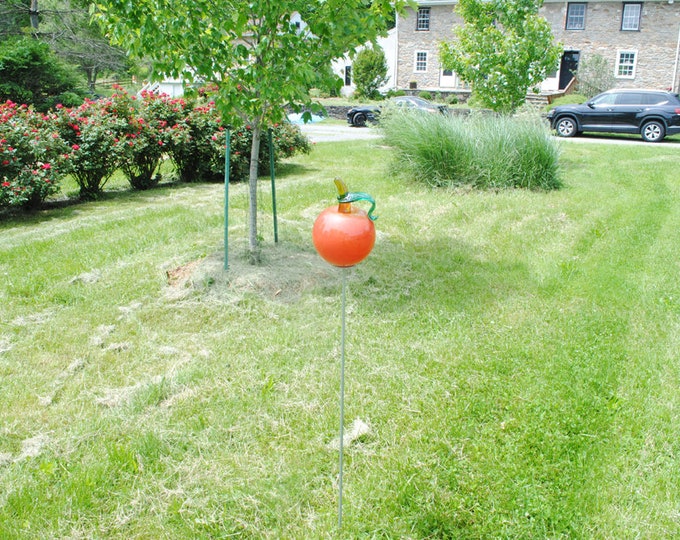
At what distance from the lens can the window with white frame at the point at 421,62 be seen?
34438 mm

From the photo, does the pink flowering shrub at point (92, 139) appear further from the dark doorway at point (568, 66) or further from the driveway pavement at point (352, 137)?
the dark doorway at point (568, 66)

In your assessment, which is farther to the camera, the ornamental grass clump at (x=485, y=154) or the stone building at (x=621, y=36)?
the stone building at (x=621, y=36)

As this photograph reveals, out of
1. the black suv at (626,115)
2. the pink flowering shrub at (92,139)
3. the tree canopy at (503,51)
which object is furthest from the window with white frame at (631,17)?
the pink flowering shrub at (92,139)

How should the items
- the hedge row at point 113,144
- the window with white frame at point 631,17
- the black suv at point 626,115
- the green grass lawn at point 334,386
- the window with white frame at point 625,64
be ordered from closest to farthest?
the green grass lawn at point 334,386 → the hedge row at point 113,144 → the black suv at point 626,115 → the window with white frame at point 631,17 → the window with white frame at point 625,64

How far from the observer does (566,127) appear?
19.5m

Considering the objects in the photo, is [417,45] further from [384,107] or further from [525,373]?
[525,373]

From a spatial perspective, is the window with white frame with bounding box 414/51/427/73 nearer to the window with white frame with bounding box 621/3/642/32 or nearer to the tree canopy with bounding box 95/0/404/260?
the window with white frame with bounding box 621/3/642/32

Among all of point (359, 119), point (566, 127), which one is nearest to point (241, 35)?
point (566, 127)

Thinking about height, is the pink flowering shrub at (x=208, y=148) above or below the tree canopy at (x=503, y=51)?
below

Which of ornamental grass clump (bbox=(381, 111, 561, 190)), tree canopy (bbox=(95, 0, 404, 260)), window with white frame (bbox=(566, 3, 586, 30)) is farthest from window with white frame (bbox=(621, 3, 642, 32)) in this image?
tree canopy (bbox=(95, 0, 404, 260))

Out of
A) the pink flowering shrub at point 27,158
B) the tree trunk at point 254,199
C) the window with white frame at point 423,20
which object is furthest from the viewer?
the window with white frame at point 423,20

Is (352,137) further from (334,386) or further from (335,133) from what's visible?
(334,386)

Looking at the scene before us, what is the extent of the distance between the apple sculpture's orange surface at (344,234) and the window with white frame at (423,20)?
34.3m

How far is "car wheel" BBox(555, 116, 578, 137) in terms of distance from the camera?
19.4m
